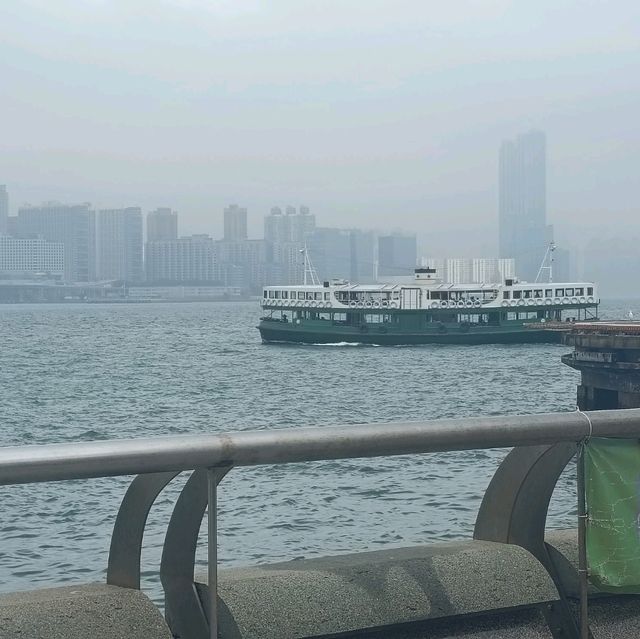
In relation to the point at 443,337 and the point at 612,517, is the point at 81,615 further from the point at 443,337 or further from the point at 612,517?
the point at 443,337

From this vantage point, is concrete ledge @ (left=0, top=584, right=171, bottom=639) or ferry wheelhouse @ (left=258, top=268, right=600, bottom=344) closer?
concrete ledge @ (left=0, top=584, right=171, bottom=639)

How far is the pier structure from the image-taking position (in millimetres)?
31938

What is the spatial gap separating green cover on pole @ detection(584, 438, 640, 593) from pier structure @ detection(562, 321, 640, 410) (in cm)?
2874

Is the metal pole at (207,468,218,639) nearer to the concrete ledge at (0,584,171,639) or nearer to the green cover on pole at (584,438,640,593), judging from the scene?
the concrete ledge at (0,584,171,639)

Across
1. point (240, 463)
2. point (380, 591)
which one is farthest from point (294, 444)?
point (380, 591)

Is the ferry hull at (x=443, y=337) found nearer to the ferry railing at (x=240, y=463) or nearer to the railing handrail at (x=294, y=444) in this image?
the ferry railing at (x=240, y=463)

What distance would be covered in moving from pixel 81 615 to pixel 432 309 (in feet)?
261

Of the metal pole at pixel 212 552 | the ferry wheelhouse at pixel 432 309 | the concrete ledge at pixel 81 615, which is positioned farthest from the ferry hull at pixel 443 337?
the concrete ledge at pixel 81 615

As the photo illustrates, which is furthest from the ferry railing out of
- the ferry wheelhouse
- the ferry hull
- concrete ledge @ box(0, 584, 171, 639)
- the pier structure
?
the ferry hull

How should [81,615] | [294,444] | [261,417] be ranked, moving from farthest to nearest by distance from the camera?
[261,417]
[294,444]
[81,615]

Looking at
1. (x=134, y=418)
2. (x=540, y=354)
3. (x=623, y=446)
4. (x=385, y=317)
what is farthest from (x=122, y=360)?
(x=623, y=446)

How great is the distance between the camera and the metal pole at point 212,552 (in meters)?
2.88

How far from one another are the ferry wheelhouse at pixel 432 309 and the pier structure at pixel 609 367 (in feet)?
151

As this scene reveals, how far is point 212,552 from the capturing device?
2.92 meters
